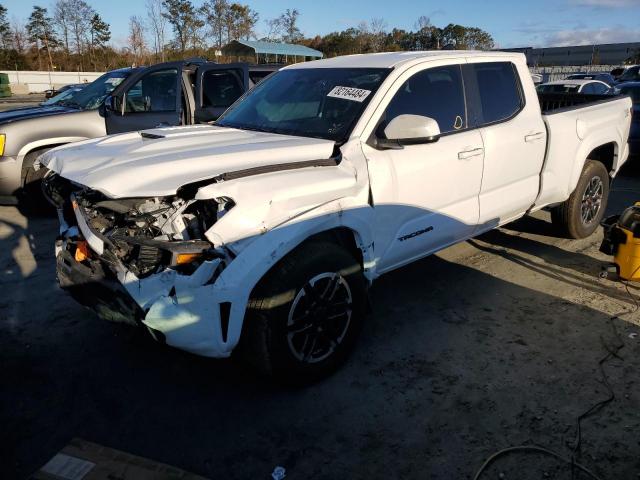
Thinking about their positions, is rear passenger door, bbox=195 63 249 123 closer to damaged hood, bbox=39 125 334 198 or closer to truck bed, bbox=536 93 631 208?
damaged hood, bbox=39 125 334 198

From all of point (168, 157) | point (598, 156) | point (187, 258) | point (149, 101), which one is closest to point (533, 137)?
point (598, 156)

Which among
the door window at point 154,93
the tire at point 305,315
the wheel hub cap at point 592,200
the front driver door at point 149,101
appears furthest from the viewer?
the door window at point 154,93

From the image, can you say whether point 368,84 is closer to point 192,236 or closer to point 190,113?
point 192,236

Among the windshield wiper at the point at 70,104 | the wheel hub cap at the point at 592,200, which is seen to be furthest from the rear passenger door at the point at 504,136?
the windshield wiper at the point at 70,104

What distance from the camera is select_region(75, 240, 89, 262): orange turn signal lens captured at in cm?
322

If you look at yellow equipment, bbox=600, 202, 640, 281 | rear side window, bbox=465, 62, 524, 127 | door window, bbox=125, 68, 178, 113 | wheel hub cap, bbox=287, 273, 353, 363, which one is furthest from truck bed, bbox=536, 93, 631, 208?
door window, bbox=125, 68, 178, 113

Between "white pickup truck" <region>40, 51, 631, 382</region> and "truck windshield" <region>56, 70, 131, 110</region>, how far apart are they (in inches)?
149

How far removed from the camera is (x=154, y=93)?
7145mm

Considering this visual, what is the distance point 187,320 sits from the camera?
106 inches

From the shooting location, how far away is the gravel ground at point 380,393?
266cm

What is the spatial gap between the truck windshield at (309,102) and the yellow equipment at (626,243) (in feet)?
7.65

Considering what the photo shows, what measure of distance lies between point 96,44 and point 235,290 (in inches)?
2140

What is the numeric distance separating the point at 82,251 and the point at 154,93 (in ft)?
14.6

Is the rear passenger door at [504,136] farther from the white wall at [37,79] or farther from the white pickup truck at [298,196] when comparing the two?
the white wall at [37,79]
